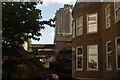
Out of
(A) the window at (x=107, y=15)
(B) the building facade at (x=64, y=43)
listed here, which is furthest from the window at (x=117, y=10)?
(B) the building facade at (x=64, y=43)

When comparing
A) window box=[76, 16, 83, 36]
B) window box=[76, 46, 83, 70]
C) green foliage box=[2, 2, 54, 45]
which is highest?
window box=[76, 16, 83, 36]

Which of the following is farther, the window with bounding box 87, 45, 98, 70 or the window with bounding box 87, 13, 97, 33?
the window with bounding box 87, 13, 97, 33

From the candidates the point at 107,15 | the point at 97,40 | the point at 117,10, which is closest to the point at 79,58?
the point at 97,40

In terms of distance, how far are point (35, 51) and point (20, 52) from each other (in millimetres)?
763

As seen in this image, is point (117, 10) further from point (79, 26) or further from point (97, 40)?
point (79, 26)

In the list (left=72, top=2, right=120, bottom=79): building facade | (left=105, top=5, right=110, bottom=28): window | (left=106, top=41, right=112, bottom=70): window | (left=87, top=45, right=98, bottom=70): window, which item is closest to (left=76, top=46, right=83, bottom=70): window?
(left=72, top=2, right=120, bottom=79): building facade

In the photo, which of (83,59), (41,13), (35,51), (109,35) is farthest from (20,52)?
(83,59)

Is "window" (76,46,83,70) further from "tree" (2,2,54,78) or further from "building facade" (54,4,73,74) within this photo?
"tree" (2,2,54,78)

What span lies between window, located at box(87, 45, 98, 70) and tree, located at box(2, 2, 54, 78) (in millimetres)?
12241

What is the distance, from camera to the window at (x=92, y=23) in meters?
21.8

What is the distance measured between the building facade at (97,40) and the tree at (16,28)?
331 inches

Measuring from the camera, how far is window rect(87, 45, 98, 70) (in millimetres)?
21109

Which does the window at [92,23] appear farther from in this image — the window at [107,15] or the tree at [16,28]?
the tree at [16,28]

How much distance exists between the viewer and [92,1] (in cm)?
2252
